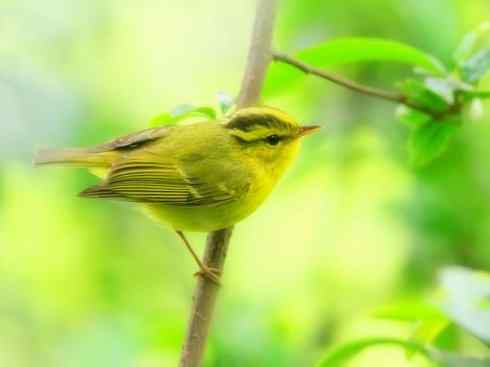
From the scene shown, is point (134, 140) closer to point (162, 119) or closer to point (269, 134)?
point (269, 134)

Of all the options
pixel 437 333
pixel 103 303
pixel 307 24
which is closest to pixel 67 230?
pixel 103 303

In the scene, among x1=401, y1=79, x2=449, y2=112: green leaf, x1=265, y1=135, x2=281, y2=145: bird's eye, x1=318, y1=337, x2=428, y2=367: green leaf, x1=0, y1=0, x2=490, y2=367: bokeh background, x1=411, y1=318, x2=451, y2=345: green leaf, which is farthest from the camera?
x1=265, y1=135, x2=281, y2=145: bird's eye

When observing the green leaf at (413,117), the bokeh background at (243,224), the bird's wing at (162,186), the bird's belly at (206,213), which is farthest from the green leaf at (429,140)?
the bird's wing at (162,186)

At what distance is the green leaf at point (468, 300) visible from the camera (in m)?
1.73

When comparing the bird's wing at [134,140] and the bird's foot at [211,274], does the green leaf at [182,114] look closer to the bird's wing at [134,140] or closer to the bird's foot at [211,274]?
the bird's foot at [211,274]

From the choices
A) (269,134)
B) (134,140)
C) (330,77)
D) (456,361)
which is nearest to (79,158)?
(134,140)

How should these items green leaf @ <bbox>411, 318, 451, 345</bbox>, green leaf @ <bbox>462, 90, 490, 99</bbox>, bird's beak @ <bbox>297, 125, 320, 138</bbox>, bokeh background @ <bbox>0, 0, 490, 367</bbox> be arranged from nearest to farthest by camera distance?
green leaf @ <bbox>411, 318, 451, 345</bbox> < green leaf @ <bbox>462, 90, 490, 99</bbox> < bokeh background @ <bbox>0, 0, 490, 367</bbox> < bird's beak @ <bbox>297, 125, 320, 138</bbox>

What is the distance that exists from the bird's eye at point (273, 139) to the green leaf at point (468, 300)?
4.86 ft

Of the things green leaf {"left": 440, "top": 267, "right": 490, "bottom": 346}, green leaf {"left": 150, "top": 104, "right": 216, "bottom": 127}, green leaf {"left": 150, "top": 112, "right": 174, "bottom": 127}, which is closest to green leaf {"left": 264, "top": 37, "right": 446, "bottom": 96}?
green leaf {"left": 150, "top": 104, "right": 216, "bottom": 127}

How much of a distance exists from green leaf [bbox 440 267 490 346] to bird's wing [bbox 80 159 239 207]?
60.9 inches

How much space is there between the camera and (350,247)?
15.8 ft

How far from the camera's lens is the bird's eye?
3480mm

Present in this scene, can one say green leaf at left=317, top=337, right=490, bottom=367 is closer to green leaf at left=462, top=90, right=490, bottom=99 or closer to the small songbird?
green leaf at left=462, top=90, right=490, bottom=99

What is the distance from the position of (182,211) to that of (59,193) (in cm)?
161
